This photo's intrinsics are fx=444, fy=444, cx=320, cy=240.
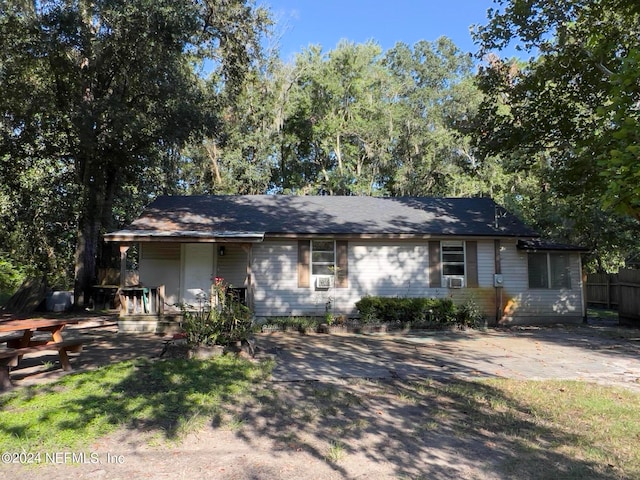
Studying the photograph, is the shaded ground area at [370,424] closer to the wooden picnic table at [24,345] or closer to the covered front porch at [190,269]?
the wooden picnic table at [24,345]

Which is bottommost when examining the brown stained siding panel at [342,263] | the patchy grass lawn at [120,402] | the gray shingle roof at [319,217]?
the patchy grass lawn at [120,402]

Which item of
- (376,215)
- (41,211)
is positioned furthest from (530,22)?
(41,211)

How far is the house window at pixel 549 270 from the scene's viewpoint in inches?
528

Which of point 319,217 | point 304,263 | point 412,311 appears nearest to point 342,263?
point 304,263

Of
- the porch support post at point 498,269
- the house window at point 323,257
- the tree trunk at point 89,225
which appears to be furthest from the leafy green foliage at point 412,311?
the tree trunk at point 89,225

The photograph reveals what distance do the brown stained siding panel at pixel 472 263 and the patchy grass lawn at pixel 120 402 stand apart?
8307mm

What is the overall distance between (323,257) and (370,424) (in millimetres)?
8756

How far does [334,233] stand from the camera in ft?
41.6

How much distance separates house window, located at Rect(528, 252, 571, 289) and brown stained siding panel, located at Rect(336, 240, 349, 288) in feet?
18.3

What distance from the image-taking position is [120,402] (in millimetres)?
4820

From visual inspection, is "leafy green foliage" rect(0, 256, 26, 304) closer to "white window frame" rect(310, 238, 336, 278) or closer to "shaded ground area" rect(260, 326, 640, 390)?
"white window frame" rect(310, 238, 336, 278)

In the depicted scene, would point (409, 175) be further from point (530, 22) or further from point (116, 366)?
point (116, 366)

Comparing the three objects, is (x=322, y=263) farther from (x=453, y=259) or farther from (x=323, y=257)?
(x=453, y=259)

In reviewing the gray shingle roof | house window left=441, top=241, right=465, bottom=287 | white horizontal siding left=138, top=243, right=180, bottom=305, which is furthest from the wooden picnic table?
house window left=441, top=241, right=465, bottom=287
